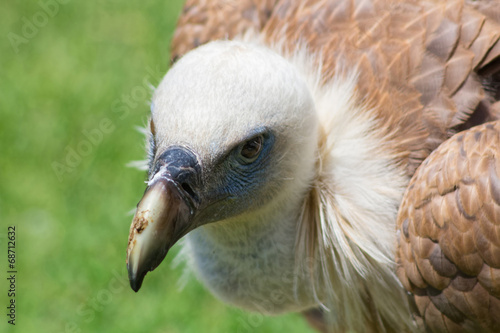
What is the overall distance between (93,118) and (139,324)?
1.89 meters

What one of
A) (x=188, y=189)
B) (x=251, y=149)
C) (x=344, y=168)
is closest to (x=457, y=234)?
(x=344, y=168)

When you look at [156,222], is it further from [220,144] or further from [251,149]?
[251,149]

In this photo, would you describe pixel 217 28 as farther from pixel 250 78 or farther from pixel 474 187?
pixel 474 187

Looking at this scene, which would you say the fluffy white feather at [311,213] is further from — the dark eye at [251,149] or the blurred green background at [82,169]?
the blurred green background at [82,169]

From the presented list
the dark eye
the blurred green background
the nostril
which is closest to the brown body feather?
the dark eye

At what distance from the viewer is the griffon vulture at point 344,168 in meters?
2.49

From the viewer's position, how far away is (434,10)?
302cm

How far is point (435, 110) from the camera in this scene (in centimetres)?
284

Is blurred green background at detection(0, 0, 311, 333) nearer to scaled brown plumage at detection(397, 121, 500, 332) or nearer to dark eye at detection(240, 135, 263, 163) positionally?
dark eye at detection(240, 135, 263, 163)

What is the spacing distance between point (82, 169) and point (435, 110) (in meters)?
3.45

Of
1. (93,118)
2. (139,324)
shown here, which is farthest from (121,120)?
(139,324)

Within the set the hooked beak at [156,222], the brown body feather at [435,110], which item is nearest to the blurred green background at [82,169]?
the brown body feather at [435,110]

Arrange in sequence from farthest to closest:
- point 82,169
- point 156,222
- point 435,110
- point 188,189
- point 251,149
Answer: point 82,169, point 435,110, point 251,149, point 188,189, point 156,222

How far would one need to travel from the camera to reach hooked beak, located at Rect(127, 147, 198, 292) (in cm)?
231
